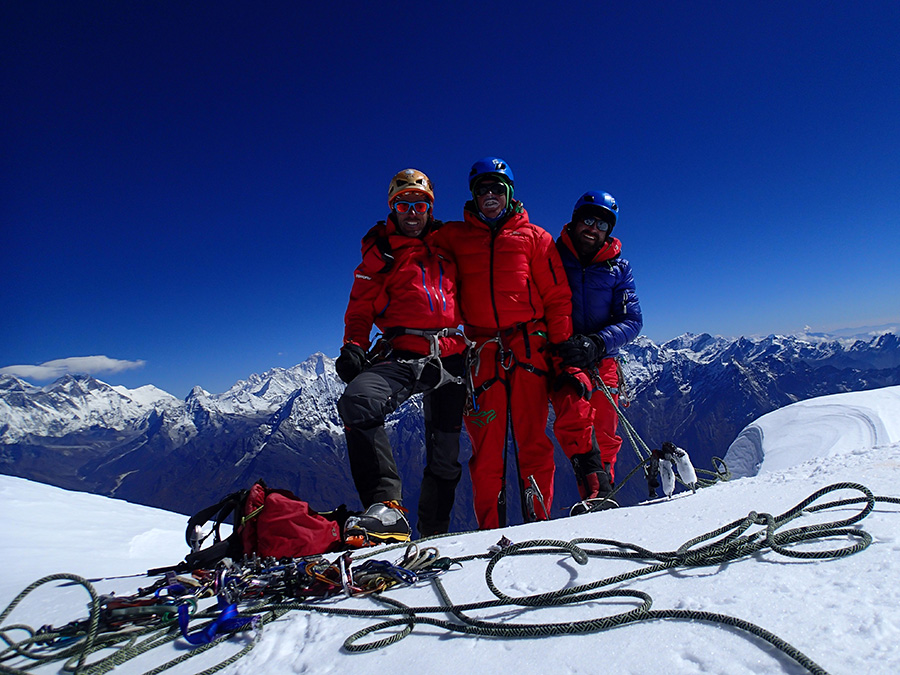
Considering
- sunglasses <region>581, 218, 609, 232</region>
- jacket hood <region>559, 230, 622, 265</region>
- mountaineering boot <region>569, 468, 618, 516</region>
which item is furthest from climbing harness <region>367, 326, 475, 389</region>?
sunglasses <region>581, 218, 609, 232</region>

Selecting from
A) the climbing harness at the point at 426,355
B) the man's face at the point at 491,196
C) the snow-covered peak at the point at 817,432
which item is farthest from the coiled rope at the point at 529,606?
the snow-covered peak at the point at 817,432

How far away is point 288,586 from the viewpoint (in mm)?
2328

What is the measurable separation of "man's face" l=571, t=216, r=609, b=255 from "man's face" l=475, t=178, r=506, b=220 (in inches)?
46.0

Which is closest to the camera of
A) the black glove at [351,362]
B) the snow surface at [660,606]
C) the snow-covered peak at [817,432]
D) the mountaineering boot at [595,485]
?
the snow surface at [660,606]

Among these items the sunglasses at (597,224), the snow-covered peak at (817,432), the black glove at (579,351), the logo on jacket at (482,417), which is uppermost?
the sunglasses at (597,224)

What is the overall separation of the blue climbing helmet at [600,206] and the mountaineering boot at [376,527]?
4230 millimetres

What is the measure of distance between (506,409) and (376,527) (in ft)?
7.03

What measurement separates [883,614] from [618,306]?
4.65 meters

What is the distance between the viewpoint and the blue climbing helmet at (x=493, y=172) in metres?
5.10

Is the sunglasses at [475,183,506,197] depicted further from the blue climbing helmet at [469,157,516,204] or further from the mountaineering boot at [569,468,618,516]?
the mountaineering boot at [569,468,618,516]

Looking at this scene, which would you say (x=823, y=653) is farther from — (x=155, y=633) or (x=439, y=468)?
(x=439, y=468)

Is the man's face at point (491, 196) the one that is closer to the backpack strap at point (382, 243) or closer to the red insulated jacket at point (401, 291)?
the red insulated jacket at point (401, 291)

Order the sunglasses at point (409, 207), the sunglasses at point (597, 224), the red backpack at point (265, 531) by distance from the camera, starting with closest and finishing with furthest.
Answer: the red backpack at point (265, 531) → the sunglasses at point (409, 207) → the sunglasses at point (597, 224)

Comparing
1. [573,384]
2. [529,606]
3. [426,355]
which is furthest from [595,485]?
[529,606]
